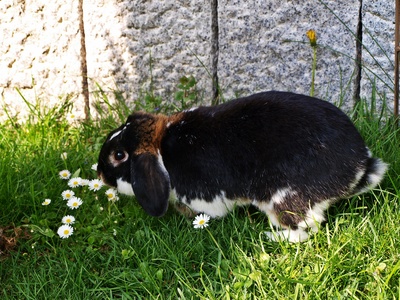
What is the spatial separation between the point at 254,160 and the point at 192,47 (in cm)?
126

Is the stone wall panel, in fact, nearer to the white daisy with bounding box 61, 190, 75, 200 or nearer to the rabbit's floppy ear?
the white daisy with bounding box 61, 190, 75, 200

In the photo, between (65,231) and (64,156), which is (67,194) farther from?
(64,156)

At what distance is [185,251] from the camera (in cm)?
339

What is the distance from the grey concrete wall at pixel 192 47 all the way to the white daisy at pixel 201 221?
1154 millimetres

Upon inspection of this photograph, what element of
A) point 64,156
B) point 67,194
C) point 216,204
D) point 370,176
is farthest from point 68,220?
point 370,176

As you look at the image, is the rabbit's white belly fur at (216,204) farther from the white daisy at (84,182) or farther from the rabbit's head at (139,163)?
the white daisy at (84,182)

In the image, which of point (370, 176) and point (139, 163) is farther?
point (139, 163)

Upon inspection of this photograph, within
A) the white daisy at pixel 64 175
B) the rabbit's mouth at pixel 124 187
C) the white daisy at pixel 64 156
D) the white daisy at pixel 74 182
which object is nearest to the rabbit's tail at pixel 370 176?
the rabbit's mouth at pixel 124 187

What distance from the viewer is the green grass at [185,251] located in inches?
118

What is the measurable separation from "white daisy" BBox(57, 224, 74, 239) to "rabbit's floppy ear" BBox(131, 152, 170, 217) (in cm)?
39

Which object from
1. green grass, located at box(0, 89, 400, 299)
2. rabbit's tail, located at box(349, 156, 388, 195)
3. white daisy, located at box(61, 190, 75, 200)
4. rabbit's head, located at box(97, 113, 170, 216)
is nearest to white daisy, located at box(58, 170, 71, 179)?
green grass, located at box(0, 89, 400, 299)

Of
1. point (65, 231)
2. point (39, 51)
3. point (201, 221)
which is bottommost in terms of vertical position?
point (65, 231)

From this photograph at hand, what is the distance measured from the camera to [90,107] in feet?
15.4

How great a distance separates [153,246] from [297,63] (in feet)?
4.97
